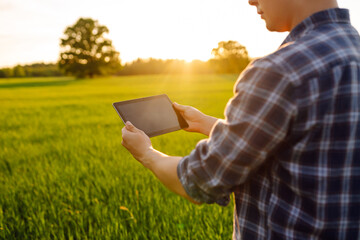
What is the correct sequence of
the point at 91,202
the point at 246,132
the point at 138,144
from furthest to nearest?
the point at 91,202, the point at 138,144, the point at 246,132

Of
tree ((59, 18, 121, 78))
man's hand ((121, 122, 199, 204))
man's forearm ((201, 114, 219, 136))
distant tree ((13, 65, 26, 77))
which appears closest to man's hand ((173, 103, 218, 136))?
man's forearm ((201, 114, 219, 136))

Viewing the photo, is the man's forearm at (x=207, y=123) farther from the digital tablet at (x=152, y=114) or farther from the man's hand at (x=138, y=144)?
the man's hand at (x=138, y=144)

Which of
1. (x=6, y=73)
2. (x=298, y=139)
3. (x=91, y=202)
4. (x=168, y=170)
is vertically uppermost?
(x=6, y=73)

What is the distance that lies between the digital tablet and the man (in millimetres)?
489

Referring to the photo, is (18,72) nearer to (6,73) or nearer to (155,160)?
(6,73)

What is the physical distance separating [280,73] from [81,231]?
2358mm

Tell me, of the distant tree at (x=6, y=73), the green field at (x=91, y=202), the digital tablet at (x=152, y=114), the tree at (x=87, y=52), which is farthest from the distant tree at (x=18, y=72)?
the digital tablet at (x=152, y=114)

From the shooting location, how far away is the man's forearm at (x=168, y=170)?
105 cm

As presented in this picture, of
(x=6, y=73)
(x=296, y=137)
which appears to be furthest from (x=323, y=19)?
(x=6, y=73)

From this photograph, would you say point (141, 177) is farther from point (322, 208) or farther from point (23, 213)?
point (322, 208)

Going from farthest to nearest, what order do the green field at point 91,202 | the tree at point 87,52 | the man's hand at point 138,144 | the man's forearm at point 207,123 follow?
1. the tree at point 87,52
2. the green field at point 91,202
3. the man's forearm at point 207,123
4. the man's hand at point 138,144

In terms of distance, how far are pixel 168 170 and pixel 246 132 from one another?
1.09ft

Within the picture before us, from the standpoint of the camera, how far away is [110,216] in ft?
8.96

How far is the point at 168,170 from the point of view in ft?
3.52
